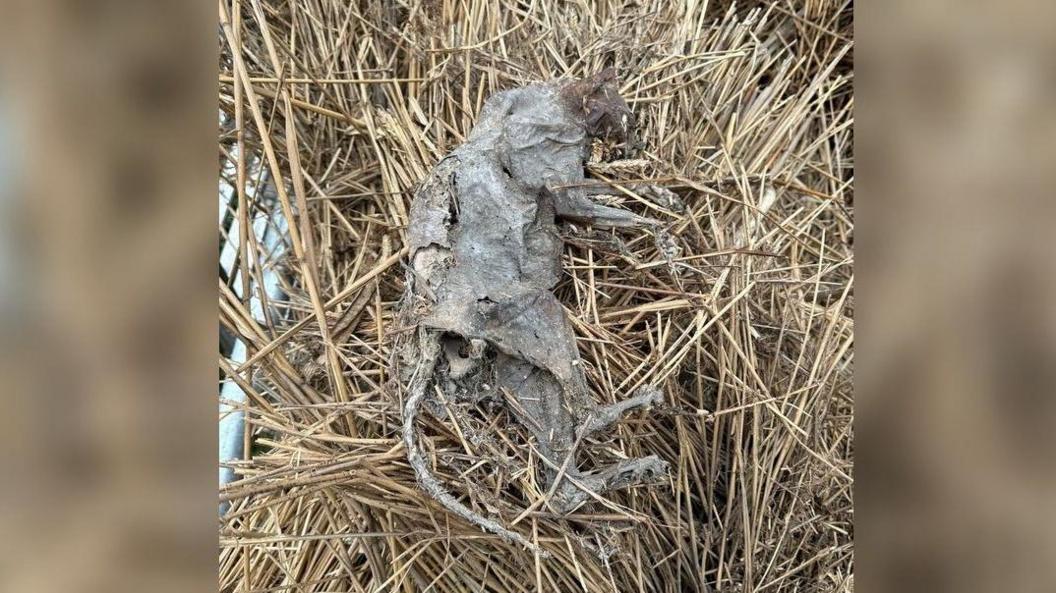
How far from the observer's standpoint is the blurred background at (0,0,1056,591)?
0.71 ft

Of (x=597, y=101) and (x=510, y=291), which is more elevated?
(x=597, y=101)

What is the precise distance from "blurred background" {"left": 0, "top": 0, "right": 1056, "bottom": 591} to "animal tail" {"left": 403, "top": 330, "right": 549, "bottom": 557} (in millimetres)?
821

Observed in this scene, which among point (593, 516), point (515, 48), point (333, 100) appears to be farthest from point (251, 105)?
point (593, 516)

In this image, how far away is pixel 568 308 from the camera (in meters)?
1.31

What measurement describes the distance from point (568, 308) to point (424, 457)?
41 centimetres
